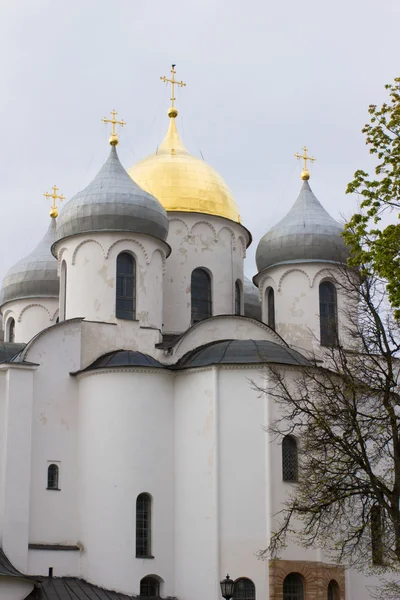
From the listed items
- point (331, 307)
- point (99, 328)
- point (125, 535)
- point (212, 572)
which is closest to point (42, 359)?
point (99, 328)

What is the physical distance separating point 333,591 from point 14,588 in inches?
267

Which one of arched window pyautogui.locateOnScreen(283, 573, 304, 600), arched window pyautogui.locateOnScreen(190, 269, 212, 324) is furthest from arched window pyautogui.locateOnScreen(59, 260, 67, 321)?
arched window pyautogui.locateOnScreen(283, 573, 304, 600)

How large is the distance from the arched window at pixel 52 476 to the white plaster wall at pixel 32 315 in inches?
321

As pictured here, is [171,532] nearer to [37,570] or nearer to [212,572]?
[212,572]

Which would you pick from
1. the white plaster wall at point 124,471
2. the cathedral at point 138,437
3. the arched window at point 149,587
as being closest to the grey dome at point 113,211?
the cathedral at point 138,437

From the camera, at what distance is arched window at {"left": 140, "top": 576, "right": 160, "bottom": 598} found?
71.1 feet

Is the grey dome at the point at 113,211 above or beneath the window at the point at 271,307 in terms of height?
above

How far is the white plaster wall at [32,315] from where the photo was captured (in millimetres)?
30078

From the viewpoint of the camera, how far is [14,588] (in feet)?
64.8

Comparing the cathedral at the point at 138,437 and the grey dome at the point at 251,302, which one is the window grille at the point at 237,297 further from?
the grey dome at the point at 251,302

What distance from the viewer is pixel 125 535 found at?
70.7ft

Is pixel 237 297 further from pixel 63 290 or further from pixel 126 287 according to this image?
pixel 63 290

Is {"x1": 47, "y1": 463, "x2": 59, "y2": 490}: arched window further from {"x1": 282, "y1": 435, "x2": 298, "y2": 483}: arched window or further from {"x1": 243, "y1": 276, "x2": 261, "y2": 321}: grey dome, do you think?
{"x1": 243, "y1": 276, "x2": 261, "y2": 321}: grey dome

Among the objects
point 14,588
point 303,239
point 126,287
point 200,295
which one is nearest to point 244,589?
point 14,588
